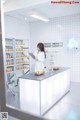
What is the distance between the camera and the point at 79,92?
185 inches

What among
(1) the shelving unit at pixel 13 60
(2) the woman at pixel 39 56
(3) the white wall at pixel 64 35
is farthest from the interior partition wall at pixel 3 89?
(3) the white wall at pixel 64 35

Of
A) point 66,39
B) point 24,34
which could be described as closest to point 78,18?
point 66,39

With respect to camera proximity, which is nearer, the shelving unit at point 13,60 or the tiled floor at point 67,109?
the tiled floor at point 67,109

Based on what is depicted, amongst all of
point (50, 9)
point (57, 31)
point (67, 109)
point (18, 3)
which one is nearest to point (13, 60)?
point (18, 3)

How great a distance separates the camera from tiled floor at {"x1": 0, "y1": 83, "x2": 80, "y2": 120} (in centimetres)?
300

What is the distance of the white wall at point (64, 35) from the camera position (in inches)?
230

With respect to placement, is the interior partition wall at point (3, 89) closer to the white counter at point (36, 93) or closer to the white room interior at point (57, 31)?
the white counter at point (36, 93)

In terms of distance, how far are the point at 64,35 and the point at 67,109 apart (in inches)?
137

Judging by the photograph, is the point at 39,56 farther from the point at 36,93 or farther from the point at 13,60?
the point at 13,60

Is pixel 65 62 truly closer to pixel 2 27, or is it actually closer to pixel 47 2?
pixel 47 2

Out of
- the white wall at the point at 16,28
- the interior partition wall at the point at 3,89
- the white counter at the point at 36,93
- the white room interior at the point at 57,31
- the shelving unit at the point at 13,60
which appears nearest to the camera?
the interior partition wall at the point at 3,89

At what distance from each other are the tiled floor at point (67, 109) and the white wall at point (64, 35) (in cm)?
171

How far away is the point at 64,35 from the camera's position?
6094mm

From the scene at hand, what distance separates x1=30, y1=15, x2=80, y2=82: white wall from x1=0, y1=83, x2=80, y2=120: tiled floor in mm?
1711
